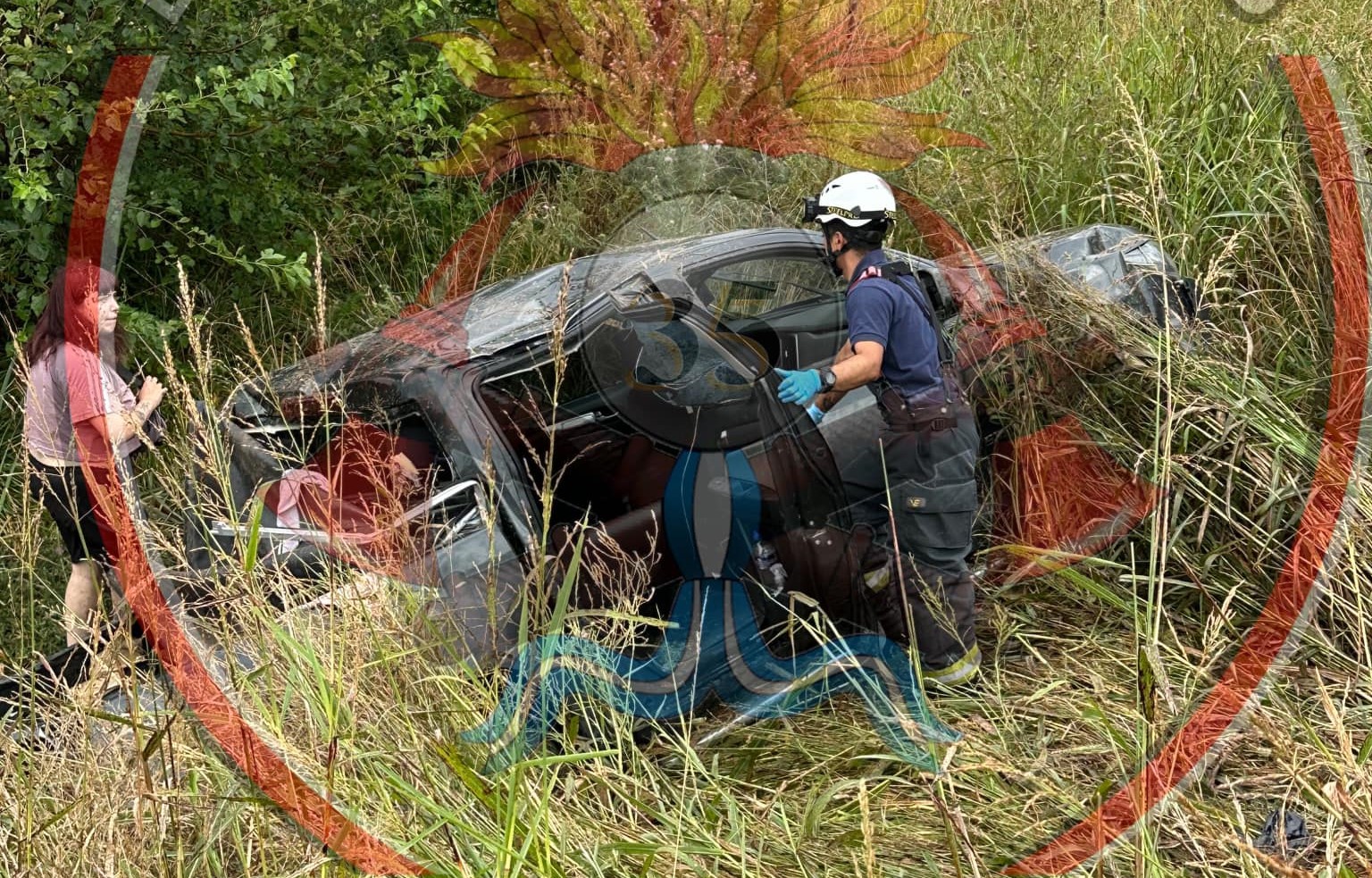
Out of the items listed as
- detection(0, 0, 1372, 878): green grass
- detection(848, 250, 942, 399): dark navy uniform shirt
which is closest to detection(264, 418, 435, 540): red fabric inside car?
detection(0, 0, 1372, 878): green grass

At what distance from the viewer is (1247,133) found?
441 centimetres

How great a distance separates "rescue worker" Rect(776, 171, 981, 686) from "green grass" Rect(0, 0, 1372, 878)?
27 centimetres

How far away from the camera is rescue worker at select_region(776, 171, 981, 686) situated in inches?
135

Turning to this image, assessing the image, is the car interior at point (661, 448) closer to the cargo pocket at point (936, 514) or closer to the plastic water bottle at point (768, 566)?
the plastic water bottle at point (768, 566)

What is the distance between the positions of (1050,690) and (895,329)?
120 cm

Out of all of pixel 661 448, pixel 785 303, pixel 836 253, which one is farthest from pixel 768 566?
pixel 785 303

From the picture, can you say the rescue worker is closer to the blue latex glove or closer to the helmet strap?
the helmet strap

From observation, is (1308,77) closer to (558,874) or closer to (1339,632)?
(1339,632)

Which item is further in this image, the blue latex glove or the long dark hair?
the long dark hair

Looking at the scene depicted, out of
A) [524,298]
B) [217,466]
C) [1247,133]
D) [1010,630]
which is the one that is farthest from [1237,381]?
[217,466]

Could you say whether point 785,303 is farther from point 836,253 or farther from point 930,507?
point 930,507

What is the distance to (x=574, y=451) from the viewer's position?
149 inches

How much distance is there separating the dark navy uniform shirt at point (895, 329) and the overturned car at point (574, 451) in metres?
0.32

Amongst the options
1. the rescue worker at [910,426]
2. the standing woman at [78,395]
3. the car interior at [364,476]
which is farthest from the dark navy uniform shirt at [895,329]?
the standing woman at [78,395]
